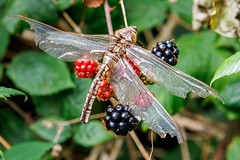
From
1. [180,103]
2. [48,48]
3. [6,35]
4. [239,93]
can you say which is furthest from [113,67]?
[6,35]

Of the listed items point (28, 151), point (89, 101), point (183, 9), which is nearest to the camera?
point (89, 101)

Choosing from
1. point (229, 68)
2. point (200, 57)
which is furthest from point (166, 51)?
point (200, 57)

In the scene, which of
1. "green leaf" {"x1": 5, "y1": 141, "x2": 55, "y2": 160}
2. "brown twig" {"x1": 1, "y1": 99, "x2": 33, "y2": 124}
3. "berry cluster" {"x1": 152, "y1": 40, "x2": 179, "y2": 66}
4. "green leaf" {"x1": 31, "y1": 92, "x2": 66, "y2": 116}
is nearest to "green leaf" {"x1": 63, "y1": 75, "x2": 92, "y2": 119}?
"green leaf" {"x1": 31, "y1": 92, "x2": 66, "y2": 116}

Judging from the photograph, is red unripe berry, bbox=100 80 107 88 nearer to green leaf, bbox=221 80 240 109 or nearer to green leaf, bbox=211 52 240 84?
green leaf, bbox=211 52 240 84

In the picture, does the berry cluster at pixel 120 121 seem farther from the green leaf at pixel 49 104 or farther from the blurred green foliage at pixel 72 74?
the green leaf at pixel 49 104

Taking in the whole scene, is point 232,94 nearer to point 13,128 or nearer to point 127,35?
point 127,35

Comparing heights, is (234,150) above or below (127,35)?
below

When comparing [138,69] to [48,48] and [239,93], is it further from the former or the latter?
[239,93]
